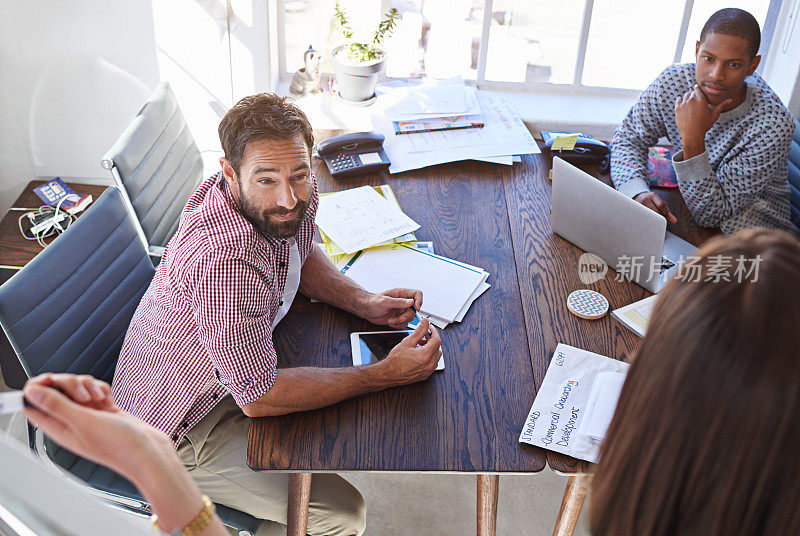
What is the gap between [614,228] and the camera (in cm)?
174

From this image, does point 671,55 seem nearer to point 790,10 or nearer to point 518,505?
point 790,10

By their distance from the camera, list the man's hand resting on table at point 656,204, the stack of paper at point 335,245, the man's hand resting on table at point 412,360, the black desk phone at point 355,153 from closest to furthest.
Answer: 1. the man's hand resting on table at point 412,360
2. the stack of paper at point 335,245
3. the man's hand resting on table at point 656,204
4. the black desk phone at point 355,153

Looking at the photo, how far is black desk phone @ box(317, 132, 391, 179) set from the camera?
217 centimetres

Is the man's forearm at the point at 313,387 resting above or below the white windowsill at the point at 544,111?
below

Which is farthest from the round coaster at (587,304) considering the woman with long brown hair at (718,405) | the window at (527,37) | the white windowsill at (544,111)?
the window at (527,37)

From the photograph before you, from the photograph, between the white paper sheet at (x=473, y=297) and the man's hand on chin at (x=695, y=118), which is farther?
the man's hand on chin at (x=695, y=118)

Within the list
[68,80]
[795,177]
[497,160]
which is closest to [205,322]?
[497,160]

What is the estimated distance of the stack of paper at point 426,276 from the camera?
1682mm

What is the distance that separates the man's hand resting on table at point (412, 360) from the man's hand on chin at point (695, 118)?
0.97 m

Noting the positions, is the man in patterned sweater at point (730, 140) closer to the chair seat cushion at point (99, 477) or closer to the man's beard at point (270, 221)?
the man's beard at point (270, 221)

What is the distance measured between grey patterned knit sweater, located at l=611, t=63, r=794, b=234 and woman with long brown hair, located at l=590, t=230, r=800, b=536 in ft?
4.07

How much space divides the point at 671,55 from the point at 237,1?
1687mm

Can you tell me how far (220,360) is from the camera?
1.38 m

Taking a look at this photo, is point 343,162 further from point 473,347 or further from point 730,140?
point 730,140
